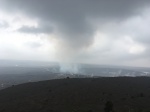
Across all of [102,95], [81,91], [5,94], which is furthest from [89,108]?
[5,94]

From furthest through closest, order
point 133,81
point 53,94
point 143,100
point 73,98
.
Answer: point 133,81
point 53,94
point 73,98
point 143,100

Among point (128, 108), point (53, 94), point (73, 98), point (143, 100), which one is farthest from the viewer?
point (53, 94)

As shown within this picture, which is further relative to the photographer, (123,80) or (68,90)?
(123,80)

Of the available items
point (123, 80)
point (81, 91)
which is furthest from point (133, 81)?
point (81, 91)

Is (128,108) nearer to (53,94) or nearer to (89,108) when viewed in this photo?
(89,108)

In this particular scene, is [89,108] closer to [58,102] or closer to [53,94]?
[58,102]

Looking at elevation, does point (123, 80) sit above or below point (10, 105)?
above
